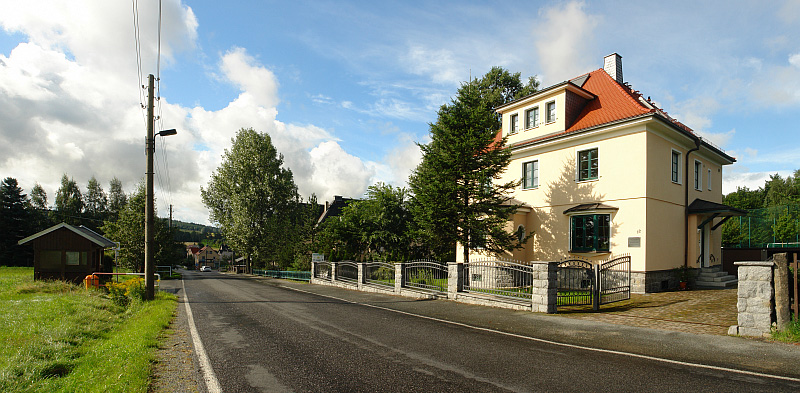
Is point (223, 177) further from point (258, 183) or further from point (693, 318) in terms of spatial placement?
point (693, 318)

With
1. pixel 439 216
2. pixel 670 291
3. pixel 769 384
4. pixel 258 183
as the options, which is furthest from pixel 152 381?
pixel 258 183

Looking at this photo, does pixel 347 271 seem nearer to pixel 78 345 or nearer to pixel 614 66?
pixel 78 345

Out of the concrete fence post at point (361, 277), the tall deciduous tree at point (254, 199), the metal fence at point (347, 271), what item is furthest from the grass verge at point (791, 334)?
the tall deciduous tree at point (254, 199)

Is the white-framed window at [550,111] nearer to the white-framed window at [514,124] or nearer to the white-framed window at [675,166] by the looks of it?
the white-framed window at [514,124]

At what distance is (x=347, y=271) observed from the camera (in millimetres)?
22266

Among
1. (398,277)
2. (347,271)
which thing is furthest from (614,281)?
(347,271)

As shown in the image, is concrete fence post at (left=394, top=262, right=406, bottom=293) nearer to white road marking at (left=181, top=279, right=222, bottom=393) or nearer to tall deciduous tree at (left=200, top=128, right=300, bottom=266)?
white road marking at (left=181, top=279, right=222, bottom=393)

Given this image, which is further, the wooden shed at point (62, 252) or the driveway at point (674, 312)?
the wooden shed at point (62, 252)

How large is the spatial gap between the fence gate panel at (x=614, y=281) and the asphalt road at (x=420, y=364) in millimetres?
5618

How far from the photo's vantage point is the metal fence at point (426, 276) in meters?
15.5

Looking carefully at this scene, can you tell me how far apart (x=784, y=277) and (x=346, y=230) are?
69.2ft

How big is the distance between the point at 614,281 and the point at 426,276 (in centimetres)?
732

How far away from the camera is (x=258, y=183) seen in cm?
4209

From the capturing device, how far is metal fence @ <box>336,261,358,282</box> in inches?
845
